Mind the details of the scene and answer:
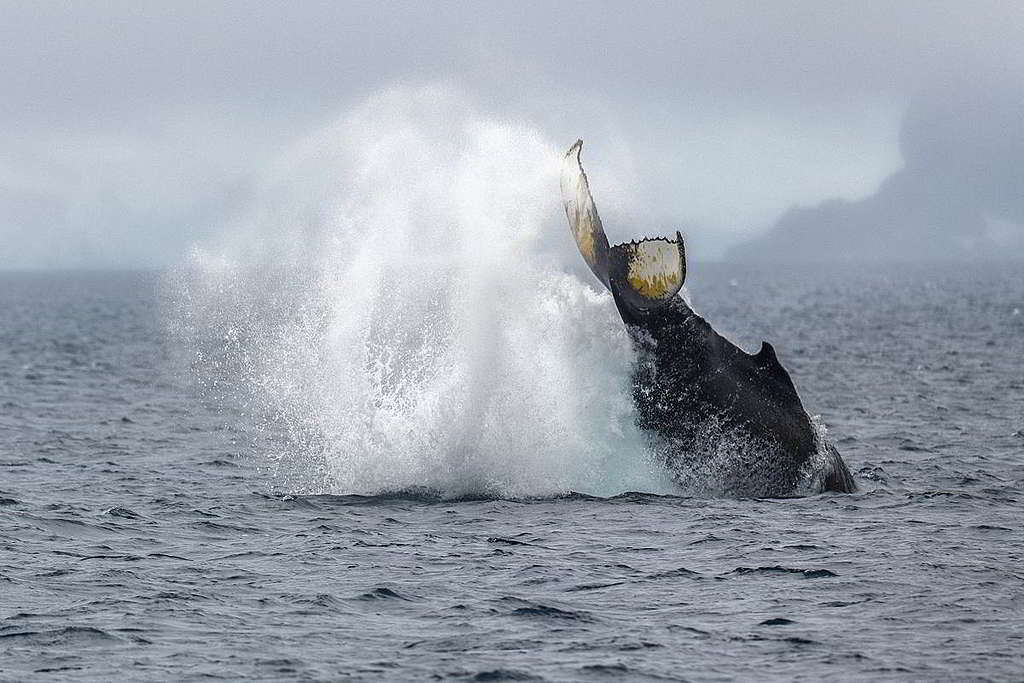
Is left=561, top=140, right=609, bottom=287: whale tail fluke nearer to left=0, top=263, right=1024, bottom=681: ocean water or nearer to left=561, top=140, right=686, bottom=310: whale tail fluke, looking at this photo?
left=561, top=140, right=686, bottom=310: whale tail fluke

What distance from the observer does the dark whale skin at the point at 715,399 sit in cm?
1546

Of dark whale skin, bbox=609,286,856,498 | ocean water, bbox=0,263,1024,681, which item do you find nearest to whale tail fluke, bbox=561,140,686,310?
dark whale skin, bbox=609,286,856,498

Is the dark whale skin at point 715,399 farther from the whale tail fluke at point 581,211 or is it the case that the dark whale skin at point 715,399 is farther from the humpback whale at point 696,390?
the whale tail fluke at point 581,211

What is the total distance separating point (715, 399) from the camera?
1554 cm

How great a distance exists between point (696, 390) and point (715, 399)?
215 mm

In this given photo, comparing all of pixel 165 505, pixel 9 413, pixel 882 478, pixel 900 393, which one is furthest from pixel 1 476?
pixel 900 393

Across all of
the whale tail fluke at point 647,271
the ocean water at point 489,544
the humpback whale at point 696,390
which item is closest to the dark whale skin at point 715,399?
the humpback whale at point 696,390

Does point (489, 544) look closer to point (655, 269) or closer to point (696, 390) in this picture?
point (696, 390)

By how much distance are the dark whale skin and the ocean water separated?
0.55m

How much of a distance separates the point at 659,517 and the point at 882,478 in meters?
4.16

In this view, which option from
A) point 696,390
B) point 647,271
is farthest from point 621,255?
point 696,390

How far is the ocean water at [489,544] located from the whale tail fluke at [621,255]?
151 centimetres

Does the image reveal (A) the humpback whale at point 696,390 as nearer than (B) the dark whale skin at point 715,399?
Yes

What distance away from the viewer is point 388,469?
57.2 ft
